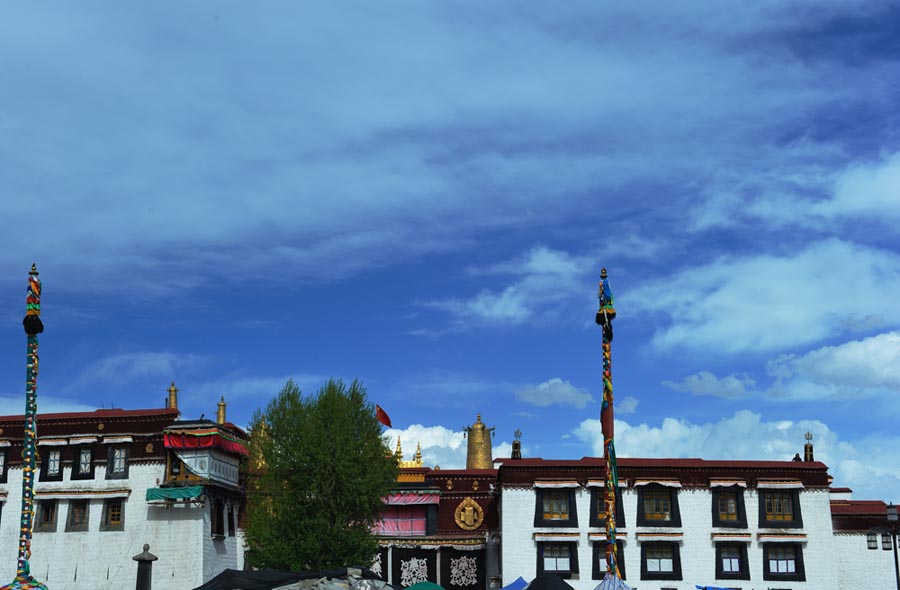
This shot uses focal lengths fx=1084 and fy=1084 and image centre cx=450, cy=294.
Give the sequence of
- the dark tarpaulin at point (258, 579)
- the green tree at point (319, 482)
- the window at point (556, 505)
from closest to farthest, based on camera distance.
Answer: the dark tarpaulin at point (258, 579) → the green tree at point (319, 482) → the window at point (556, 505)

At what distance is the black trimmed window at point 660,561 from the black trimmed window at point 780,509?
488cm

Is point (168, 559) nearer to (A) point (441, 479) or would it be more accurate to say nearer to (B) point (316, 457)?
(B) point (316, 457)

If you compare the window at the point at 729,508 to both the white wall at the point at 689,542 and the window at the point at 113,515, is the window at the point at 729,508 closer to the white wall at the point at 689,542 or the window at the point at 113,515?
the white wall at the point at 689,542

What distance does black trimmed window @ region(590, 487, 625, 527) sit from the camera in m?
56.6

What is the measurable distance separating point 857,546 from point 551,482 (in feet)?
58.4

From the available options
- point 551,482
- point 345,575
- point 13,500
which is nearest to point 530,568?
point 551,482

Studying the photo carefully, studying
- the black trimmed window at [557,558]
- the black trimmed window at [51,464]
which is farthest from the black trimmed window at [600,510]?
the black trimmed window at [51,464]

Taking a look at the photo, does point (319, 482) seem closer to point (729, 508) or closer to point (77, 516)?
point (77, 516)

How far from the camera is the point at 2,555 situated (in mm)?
59406

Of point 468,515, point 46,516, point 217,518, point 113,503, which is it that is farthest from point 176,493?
point 468,515

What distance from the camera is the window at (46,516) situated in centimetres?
5925

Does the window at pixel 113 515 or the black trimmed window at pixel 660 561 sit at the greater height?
the window at pixel 113 515

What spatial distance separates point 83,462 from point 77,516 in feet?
9.63

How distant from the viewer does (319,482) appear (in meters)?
54.5
